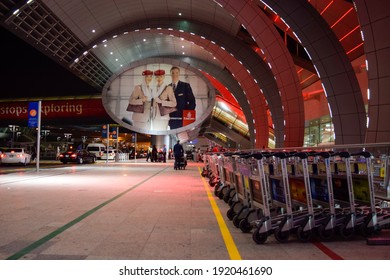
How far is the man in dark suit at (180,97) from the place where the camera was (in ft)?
159

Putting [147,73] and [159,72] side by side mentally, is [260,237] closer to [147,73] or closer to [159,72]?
[159,72]

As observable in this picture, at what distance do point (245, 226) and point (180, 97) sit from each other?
43293 mm

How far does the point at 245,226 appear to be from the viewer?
611 centimetres

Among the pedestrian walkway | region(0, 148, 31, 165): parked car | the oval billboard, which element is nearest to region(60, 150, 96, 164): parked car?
region(0, 148, 31, 165): parked car

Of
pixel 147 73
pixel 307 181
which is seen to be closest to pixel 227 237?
pixel 307 181

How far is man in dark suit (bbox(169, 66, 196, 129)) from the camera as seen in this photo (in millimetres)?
48312

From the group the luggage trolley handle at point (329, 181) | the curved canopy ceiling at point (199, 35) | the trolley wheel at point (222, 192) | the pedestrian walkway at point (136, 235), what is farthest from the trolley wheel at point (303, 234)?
the curved canopy ceiling at point (199, 35)

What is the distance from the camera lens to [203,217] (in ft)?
24.6

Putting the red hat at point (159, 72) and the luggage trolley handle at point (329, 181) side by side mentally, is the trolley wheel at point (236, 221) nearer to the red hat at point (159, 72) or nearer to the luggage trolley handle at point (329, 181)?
the luggage trolley handle at point (329, 181)

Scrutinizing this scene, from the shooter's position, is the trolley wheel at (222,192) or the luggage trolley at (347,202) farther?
the trolley wheel at (222,192)

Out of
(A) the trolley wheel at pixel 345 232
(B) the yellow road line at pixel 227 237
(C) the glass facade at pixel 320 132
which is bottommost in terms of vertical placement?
(B) the yellow road line at pixel 227 237

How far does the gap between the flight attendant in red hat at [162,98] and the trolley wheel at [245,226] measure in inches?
1687

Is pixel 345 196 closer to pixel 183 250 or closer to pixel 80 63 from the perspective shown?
pixel 183 250

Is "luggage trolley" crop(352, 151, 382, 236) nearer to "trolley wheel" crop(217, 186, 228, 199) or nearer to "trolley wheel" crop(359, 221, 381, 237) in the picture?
"trolley wheel" crop(359, 221, 381, 237)
